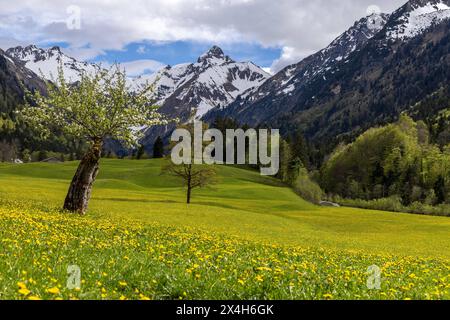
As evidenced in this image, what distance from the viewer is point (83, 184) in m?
35.1

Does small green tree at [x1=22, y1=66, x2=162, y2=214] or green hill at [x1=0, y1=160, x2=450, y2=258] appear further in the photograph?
green hill at [x1=0, y1=160, x2=450, y2=258]

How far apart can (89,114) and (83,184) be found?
5714 mm

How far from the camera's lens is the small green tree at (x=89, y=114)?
1412 inches

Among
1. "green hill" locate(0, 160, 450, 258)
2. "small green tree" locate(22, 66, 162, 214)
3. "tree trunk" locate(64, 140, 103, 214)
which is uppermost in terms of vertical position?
"small green tree" locate(22, 66, 162, 214)

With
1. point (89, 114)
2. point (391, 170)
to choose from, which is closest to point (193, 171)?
point (89, 114)

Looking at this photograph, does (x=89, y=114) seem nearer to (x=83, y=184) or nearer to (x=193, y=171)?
(x=83, y=184)

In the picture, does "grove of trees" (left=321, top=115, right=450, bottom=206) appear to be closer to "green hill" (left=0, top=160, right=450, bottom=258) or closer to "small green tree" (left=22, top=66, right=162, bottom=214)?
"green hill" (left=0, top=160, right=450, bottom=258)

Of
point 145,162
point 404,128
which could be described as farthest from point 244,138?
point 404,128

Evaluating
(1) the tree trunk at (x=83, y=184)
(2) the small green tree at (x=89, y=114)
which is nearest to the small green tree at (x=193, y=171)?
(2) the small green tree at (x=89, y=114)

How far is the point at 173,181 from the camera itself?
130m

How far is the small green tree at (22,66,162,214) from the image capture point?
35875 mm

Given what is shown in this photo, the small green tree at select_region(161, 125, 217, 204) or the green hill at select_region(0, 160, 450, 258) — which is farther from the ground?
the small green tree at select_region(161, 125, 217, 204)

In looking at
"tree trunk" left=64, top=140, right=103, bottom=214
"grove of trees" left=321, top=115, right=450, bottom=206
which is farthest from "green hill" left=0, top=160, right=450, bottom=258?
"grove of trees" left=321, top=115, right=450, bottom=206
